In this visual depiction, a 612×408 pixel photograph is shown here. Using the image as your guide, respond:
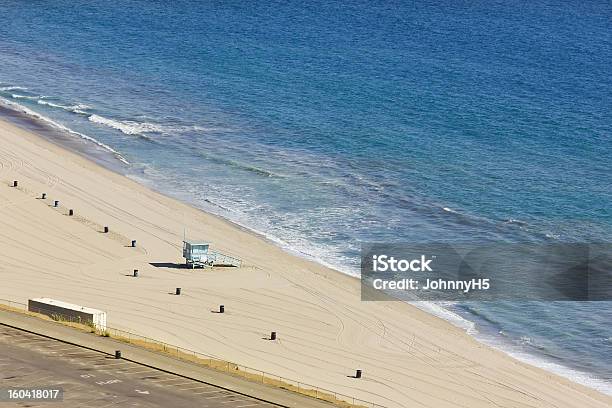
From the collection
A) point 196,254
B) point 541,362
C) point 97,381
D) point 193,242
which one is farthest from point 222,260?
point 97,381

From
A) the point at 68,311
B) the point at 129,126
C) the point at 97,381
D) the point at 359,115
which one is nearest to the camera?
the point at 97,381

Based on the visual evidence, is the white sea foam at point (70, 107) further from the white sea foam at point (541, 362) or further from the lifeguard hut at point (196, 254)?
the white sea foam at point (541, 362)

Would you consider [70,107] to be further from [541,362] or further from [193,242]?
[541,362]

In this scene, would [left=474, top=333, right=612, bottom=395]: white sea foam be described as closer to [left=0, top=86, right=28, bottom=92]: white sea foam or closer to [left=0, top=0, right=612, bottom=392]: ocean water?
[left=0, top=0, right=612, bottom=392]: ocean water

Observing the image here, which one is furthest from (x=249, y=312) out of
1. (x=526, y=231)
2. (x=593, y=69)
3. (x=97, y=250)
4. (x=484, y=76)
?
(x=593, y=69)

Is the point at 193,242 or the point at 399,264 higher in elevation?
the point at 399,264

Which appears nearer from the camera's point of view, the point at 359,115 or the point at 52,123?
the point at 52,123

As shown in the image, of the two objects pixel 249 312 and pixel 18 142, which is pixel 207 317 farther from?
pixel 18 142

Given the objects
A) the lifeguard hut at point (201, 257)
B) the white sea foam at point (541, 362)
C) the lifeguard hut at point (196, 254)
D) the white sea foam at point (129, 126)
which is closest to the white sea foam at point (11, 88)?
the white sea foam at point (129, 126)

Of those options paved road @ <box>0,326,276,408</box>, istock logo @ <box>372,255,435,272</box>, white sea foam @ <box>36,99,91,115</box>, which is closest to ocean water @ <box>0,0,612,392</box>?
white sea foam @ <box>36,99,91,115</box>
